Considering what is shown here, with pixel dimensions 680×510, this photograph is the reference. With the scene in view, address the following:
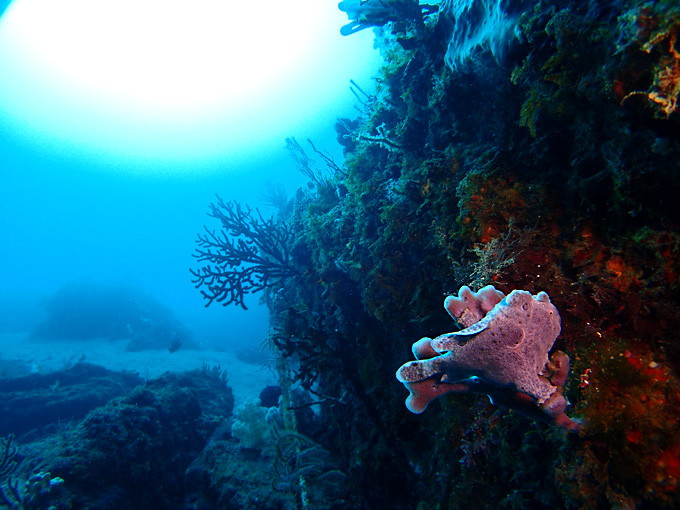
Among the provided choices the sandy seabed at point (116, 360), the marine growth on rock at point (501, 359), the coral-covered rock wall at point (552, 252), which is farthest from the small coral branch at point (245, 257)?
the sandy seabed at point (116, 360)

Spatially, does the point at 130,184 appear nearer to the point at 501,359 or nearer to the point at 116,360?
the point at 116,360

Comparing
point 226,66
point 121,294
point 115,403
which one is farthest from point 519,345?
point 226,66

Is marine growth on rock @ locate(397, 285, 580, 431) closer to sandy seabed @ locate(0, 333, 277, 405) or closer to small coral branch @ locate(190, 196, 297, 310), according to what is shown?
small coral branch @ locate(190, 196, 297, 310)

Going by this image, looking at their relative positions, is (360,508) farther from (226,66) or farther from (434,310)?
(226,66)

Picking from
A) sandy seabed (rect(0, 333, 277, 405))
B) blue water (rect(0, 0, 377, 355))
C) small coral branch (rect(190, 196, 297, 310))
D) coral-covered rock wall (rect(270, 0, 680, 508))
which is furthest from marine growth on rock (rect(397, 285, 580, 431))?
blue water (rect(0, 0, 377, 355))

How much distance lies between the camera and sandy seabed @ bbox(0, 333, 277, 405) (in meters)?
14.7

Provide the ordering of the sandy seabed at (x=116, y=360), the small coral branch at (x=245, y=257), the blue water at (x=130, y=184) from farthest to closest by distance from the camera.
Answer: the blue water at (x=130, y=184) → the sandy seabed at (x=116, y=360) → the small coral branch at (x=245, y=257)

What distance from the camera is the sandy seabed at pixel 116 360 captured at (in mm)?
14656

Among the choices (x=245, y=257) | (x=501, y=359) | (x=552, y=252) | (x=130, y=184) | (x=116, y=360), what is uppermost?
(x=130, y=184)

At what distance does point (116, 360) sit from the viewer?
56.4ft

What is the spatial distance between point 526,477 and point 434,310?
4.81ft

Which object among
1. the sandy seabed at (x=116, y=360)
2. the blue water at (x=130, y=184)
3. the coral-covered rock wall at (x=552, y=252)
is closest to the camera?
the coral-covered rock wall at (x=552, y=252)

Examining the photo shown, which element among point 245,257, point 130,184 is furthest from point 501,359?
point 130,184

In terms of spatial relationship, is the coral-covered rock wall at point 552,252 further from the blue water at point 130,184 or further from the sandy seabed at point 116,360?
the blue water at point 130,184
